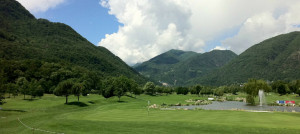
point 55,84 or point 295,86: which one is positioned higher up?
point 55,84

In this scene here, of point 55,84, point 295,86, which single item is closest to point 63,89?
point 55,84

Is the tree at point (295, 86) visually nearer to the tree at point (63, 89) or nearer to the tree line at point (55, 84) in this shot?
the tree line at point (55, 84)

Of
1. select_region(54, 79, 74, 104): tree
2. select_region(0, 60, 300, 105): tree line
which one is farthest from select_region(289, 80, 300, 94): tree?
select_region(54, 79, 74, 104): tree

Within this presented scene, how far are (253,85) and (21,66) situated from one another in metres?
116

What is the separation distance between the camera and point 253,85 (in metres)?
79.9

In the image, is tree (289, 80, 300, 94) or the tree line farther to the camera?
tree (289, 80, 300, 94)

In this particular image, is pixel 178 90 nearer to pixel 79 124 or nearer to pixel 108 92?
pixel 108 92

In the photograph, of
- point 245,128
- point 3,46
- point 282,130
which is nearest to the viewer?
point 282,130

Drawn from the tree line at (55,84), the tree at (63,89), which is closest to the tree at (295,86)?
the tree line at (55,84)

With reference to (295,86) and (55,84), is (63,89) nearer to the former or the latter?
(55,84)

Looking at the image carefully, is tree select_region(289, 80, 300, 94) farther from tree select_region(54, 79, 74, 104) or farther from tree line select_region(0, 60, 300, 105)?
tree select_region(54, 79, 74, 104)

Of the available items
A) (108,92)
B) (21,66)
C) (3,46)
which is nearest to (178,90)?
(108,92)

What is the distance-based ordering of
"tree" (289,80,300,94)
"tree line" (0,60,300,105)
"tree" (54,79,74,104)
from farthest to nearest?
"tree" (289,80,300,94)
"tree line" (0,60,300,105)
"tree" (54,79,74,104)

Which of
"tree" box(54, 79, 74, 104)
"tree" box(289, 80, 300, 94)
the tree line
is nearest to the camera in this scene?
"tree" box(54, 79, 74, 104)
